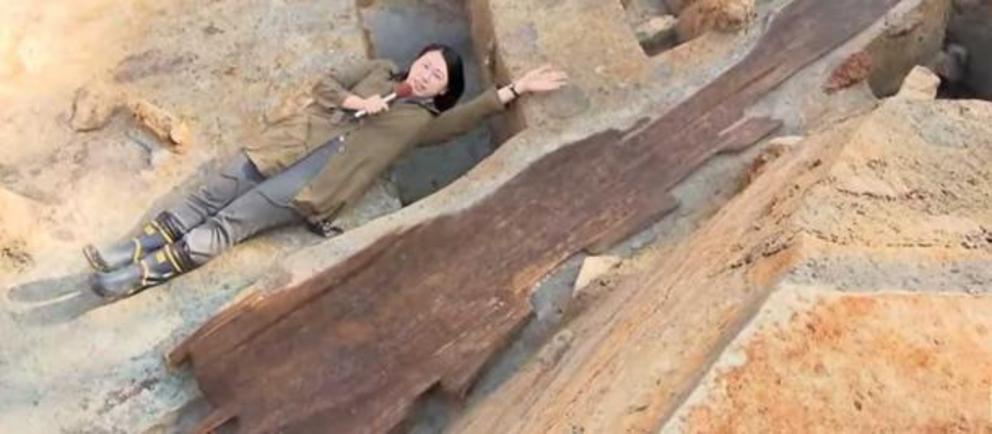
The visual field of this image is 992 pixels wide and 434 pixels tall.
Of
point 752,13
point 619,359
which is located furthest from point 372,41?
point 619,359

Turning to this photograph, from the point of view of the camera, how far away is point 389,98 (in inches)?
171

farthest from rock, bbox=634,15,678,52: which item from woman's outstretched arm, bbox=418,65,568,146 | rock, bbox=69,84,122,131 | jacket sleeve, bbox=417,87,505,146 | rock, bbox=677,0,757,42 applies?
rock, bbox=69,84,122,131

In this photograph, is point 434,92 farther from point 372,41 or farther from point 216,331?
point 216,331

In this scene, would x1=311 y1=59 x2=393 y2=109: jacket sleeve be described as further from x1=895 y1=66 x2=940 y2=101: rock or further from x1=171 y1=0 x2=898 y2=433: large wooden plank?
x1=895 y1=66 x2=940 y2=101: rock

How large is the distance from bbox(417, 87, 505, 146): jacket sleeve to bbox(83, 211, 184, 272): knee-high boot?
0.79 metres

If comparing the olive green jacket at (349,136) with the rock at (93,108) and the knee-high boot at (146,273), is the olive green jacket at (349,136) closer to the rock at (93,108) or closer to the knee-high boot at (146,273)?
the knee-high boot at (146,273)

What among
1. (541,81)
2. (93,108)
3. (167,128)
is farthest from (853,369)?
(93,108)

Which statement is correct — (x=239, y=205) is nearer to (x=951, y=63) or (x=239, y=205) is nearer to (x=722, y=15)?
(x=722, y=15)

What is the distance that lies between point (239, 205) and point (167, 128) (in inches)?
19.9

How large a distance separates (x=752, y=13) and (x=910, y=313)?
7.18 feet

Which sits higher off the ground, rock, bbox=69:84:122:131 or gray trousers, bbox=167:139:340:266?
rock, bbox=69:84:122:131

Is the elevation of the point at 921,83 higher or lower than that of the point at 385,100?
lower

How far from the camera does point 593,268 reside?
376cm

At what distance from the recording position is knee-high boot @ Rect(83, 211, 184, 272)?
416 cm
